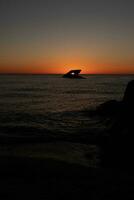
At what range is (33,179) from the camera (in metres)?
6.71

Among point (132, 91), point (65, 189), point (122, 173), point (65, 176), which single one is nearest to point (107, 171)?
point (122, 173)

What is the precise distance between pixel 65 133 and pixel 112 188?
885 centimetres

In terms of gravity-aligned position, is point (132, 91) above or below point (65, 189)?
above

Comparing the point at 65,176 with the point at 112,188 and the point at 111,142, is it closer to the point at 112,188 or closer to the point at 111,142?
the point at 112,188

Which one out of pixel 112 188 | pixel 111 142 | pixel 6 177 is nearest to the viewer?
pixel 112 188

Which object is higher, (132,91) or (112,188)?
(132,91)

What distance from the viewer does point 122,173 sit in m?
7.73

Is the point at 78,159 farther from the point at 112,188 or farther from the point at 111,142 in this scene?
the point at 112,188

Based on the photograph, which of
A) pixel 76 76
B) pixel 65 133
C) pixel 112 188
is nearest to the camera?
pixel 112 188

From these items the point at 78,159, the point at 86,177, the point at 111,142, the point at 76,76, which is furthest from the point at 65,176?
the point at 76,76

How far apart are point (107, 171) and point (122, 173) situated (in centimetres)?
50

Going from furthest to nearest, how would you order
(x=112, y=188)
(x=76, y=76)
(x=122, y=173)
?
(x=76, y=76), (x=122, y=173), (x=112, y=188)

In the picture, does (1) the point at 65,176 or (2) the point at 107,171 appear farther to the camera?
(2) the point at 107,171

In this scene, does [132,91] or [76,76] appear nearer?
[132,91]
